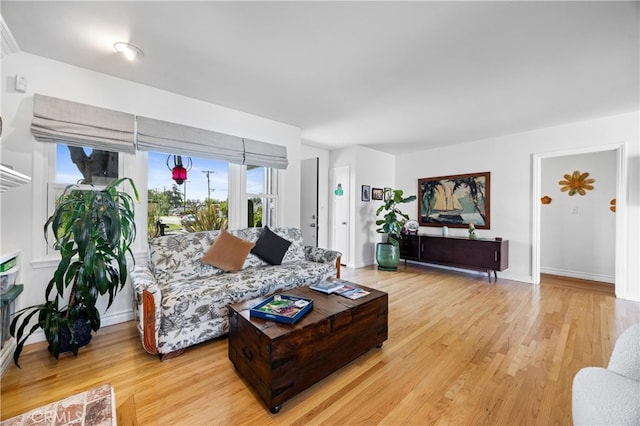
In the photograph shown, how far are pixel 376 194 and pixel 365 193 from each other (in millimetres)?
328

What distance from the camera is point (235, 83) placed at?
266cm

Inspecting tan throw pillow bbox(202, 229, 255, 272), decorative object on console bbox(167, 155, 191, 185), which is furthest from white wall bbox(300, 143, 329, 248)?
decorative object on console bbox(167, 155, 191, 185)

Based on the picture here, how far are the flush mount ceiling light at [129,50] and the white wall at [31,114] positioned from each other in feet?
1.92

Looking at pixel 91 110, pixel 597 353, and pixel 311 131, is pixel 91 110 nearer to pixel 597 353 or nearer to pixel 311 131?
pixel 311 131

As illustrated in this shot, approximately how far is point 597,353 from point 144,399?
10.5ft

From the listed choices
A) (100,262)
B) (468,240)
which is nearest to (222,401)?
(100,262)

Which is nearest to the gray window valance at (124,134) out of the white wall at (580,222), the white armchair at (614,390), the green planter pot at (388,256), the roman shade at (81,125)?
the roman shade at (81,125)

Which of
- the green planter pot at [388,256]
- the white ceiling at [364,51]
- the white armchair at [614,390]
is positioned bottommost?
the green planter pot at [388,256]

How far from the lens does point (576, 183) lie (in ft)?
14.5

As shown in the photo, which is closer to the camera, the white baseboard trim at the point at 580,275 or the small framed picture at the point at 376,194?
the white baseboard trim at the point at 580,275

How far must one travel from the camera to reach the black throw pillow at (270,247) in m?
3.04

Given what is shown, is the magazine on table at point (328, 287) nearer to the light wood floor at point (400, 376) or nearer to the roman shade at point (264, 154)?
the light wood floor at point (400, 376)

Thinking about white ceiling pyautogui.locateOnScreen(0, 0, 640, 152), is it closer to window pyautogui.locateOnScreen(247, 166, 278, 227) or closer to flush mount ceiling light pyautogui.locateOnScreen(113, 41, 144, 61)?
flush mount ceiling light pyautogui.locateOnScreen(113, 41, 144, 61)

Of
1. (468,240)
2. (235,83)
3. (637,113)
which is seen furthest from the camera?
(468,240)
